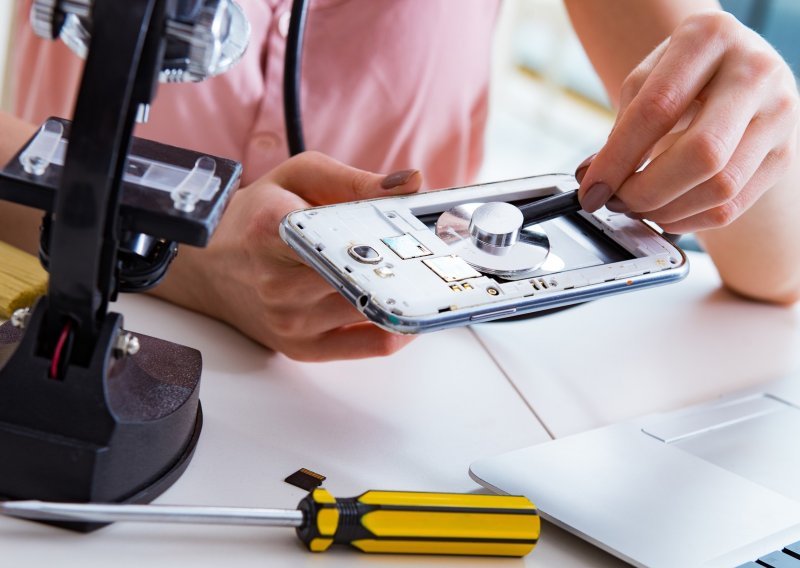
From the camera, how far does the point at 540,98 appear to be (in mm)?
3662

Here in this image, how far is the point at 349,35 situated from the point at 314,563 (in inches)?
22.9

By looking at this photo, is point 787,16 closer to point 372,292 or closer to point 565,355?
point 565,355

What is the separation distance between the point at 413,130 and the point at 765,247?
356 millimetres

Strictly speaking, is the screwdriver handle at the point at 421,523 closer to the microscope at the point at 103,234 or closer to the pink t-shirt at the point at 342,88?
the microscope at the point at 103,234

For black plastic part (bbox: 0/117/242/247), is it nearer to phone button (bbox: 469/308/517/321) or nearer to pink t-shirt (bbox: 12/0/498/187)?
phone button (bbox: 469/308/517/321)

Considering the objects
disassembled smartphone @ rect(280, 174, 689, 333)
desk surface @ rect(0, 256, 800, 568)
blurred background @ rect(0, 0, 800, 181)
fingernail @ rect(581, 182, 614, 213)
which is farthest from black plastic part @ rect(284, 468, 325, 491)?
blurred background @ rect(0, 0, 800, 181)

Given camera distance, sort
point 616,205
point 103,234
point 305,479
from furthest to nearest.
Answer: point 616,205, point 305,479, point 103,234

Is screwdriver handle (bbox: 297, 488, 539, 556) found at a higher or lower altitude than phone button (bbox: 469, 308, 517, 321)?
lower

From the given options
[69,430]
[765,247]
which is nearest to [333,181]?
[69,430]

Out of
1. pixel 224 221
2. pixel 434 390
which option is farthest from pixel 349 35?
pixel 434 390

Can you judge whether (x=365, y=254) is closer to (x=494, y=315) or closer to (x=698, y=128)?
(x=494, y=315)

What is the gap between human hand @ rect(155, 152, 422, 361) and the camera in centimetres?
62

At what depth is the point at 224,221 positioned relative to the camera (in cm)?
70

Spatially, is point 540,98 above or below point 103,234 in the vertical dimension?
below
